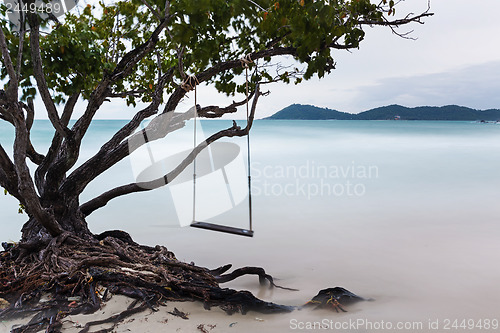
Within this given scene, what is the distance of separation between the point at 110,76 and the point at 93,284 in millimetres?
1661

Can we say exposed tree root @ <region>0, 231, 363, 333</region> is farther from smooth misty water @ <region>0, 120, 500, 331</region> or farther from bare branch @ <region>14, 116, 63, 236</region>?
smooth misty water @ <region>0, 120, 500, 331</region>

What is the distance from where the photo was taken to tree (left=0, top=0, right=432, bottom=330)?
288cm

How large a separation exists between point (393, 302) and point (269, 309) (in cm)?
120

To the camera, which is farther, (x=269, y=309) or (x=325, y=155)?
(x=325, y=155)

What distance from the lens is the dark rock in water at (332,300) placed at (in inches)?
131

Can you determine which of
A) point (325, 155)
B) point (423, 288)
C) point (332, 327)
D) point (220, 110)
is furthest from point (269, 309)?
point (325, 155)

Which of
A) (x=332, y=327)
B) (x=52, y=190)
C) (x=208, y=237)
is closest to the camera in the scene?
(x=332, y=327)

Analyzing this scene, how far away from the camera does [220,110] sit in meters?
4.37

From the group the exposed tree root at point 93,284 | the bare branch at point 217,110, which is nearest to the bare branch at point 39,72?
the exposed tree root at point 93,284

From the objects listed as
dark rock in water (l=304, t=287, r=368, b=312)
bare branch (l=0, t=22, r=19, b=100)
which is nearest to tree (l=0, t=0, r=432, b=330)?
bare branch (l=0, t=22, r=19, b=100)

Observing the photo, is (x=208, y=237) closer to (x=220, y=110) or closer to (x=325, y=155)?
(x=220, y=110)

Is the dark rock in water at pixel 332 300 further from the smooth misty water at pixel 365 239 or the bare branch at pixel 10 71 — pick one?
the bare branch at pixel 10 71

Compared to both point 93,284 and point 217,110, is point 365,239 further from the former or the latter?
point 93,284

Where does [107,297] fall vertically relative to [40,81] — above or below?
below
